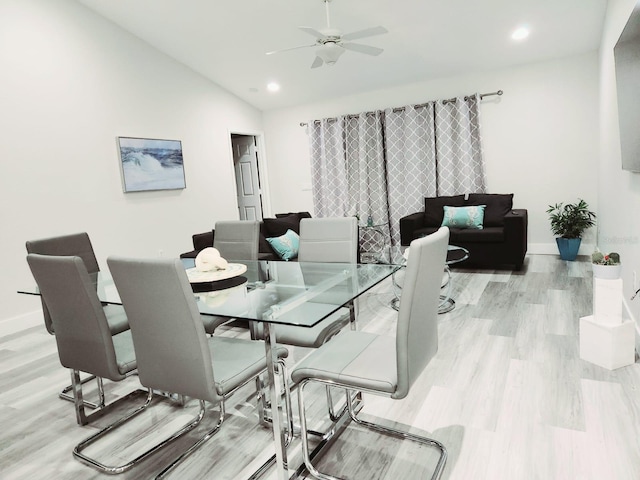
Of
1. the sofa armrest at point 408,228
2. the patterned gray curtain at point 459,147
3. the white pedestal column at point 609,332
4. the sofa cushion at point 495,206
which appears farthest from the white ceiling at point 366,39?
the white pedestal column at point 609,332

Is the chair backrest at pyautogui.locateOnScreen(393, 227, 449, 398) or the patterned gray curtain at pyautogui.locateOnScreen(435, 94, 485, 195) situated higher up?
the patterned gray curtain at pyautogui.locateOnScreen(435, 94, 485, 195)

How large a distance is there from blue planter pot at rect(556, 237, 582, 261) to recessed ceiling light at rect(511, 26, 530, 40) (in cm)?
236

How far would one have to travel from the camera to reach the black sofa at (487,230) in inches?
186

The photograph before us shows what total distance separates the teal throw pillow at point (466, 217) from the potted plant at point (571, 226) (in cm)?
91

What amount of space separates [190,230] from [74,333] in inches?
160

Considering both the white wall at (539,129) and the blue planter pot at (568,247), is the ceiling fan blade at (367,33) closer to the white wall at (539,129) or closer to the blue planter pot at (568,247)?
the white wall at (539,129)

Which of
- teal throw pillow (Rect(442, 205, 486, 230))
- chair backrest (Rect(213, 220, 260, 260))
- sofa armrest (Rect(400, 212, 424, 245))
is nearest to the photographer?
chair backrest (Rect(213, 220, 260, 260))

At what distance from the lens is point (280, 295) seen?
1.97m

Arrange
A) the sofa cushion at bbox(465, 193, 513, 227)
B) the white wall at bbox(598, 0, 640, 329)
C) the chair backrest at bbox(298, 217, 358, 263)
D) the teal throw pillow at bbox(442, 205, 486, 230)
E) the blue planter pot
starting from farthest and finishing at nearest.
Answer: the sofa cushion at bbox(465, 193, 513, 227), the teal throw pillow at bbox(442, 205, 486, 230), the blue planter pot, the chair backrest at bbox(298, 217, 358, 263), the white wall at bbox(598, 0, 640, 329)

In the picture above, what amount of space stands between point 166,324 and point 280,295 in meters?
0.56

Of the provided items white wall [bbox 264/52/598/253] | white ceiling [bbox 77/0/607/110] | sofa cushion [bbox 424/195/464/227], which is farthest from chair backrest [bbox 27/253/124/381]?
white wall [bbox 264/52/598/253]

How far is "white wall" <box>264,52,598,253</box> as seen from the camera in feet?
17.1

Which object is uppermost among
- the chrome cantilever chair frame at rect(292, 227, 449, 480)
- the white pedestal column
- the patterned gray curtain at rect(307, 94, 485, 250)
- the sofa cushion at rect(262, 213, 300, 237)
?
the patterned gray curtain at rect(307, 94, 485, 250)

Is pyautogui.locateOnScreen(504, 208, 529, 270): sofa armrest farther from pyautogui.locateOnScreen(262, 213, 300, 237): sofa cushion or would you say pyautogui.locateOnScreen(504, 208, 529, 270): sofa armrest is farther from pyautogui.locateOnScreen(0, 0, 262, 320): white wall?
pyautogui.locateOnScreen(0, 0, 262, 320): white wall
